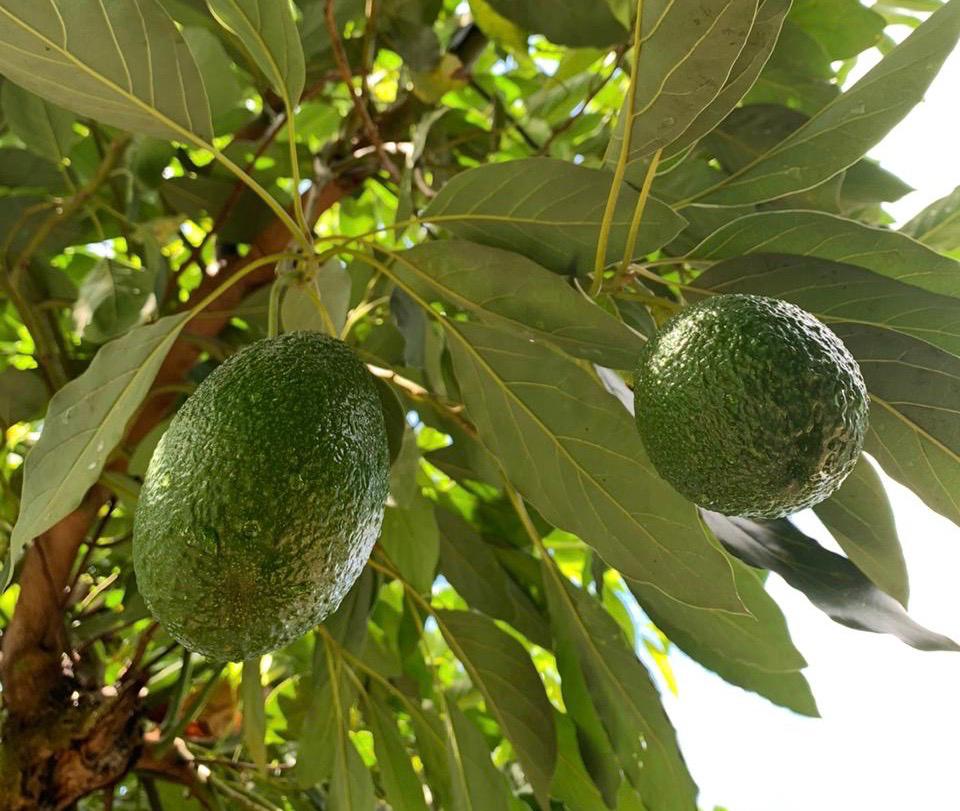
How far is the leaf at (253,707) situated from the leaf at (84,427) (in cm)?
29

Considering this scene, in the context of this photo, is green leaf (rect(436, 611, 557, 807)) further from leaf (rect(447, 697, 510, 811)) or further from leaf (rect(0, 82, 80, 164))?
leaf (rect(0, 82, 80, 164))

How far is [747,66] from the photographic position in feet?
1.68

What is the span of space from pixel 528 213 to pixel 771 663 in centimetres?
40

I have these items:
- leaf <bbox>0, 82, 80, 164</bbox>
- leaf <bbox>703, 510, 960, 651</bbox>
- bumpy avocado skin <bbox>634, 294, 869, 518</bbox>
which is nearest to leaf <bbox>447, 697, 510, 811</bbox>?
leaf <bbox>703, 510, 960, 651</bbox>

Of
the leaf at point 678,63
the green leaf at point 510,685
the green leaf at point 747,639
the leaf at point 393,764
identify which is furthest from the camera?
the leaf at point 393,764

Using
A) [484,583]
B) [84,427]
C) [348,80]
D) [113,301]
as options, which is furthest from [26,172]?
[484,583]

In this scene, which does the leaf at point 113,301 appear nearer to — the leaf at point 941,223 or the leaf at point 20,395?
the leaf at point 20,395

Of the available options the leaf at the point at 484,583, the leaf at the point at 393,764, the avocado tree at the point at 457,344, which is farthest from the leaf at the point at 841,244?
the leaf at the point at 393,764

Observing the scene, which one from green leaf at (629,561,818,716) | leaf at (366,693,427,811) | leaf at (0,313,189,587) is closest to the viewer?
leaf at (0,313,189,587)

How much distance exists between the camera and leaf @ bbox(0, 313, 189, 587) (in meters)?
0.57

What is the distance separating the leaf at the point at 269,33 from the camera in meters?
0.56

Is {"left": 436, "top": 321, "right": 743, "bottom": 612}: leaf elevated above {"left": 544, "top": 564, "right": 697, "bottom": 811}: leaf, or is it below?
above

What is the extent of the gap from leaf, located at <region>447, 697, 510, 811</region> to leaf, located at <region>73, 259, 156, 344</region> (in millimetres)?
466

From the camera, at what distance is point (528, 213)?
23.6 inches
